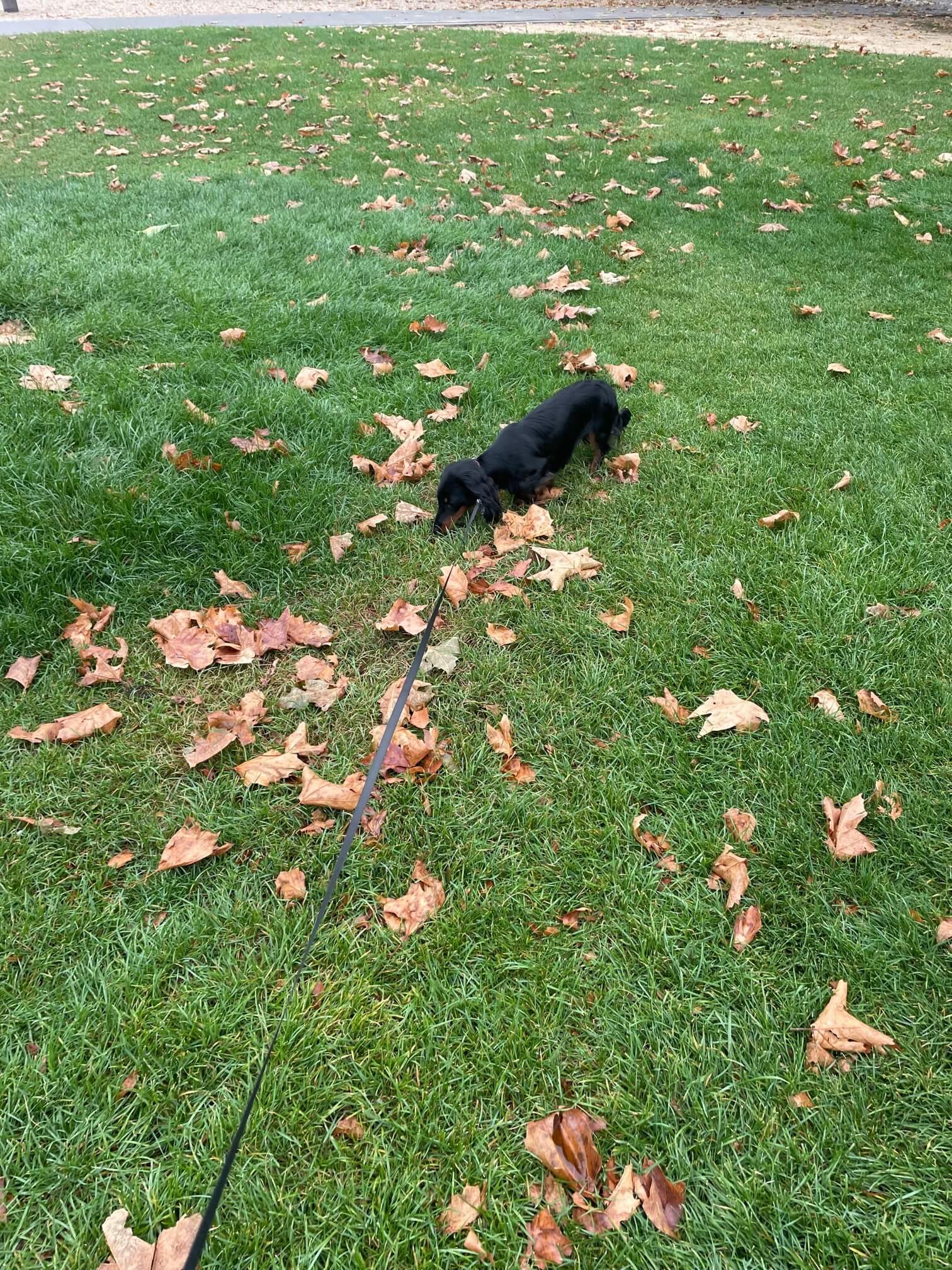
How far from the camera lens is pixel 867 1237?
1.45 m

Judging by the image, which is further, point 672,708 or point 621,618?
point 621,618

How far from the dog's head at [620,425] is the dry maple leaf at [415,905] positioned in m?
2.52

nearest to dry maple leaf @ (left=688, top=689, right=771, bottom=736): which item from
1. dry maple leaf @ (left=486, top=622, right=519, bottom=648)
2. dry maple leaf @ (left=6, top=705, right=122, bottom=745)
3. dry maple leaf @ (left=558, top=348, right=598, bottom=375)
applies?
dry maple leaf @ (left=486, top=622, right=519, bottom=648)

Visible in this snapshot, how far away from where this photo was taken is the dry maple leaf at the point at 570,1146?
1554 millimetres

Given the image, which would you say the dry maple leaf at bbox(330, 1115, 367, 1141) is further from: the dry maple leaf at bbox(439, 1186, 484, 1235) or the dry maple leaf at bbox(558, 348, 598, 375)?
the dry maple leaf at bbox(558, 348, 598, 375)

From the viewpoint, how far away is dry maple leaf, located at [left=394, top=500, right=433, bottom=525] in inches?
135

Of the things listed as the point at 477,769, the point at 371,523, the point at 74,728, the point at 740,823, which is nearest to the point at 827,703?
the point at 740,823

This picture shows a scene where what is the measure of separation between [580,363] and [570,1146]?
403 centimetres

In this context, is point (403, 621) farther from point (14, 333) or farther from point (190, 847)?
point (14, 333)

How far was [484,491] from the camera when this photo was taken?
10.8 feet

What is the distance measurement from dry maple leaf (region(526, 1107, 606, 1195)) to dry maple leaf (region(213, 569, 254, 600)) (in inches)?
86.8

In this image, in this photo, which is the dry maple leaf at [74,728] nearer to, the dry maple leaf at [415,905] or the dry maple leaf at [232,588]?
the dry maple leaf at [232,588]

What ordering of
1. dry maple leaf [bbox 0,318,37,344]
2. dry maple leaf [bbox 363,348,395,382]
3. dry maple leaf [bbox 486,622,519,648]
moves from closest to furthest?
dry maple leaf [bbox 486,622,519,648] → dry maple leaf [bbox 0,318,37,344] → dry maple leaf [bbox 363,348,395,382]

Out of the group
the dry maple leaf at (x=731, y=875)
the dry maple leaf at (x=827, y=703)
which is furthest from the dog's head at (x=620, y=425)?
the dry maple leaf at (x=731, y=875)
